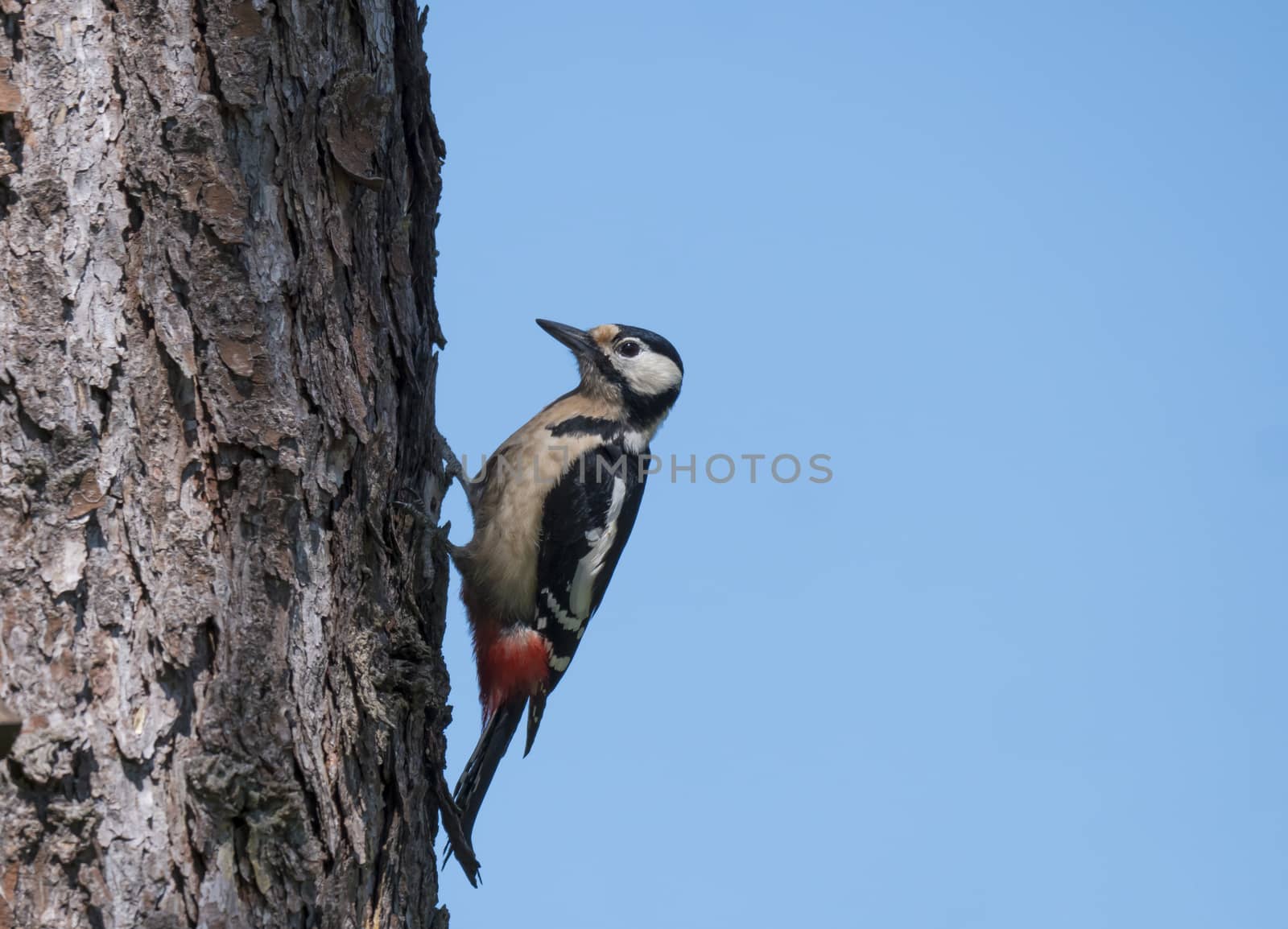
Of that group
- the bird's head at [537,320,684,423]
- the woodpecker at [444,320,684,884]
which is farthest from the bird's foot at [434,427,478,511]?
the bird's head at [537,320,684,423]

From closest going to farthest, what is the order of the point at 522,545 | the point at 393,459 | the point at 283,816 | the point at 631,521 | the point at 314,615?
the point at 283,816
the point at 314,615
the point at 393,459
the point at 522,545
the point at 631,521

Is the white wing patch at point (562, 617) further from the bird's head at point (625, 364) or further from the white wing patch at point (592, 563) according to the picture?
the bird's head at point (625, 364)

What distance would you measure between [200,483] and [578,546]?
2673 mm

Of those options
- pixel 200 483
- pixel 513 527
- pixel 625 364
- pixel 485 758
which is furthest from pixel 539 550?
pixel 200 483

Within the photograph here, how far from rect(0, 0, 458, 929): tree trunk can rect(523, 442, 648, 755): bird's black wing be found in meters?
1.93

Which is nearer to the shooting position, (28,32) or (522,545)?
Result: (28,32)

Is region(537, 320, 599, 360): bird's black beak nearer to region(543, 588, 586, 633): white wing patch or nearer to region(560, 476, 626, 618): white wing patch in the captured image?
region(560, 476, 626, 618): white wing patch

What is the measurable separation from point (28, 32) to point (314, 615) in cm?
119

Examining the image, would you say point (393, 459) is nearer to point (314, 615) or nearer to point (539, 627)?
point (314, 615)

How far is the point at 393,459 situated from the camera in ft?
9.70

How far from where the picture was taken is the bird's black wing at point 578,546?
4.81 m

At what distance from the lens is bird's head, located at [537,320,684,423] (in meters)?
5.46

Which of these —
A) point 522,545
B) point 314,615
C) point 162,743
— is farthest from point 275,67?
point 522,545

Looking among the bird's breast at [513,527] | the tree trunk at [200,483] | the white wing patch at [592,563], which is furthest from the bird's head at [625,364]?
the tree trunk at [200,483]
